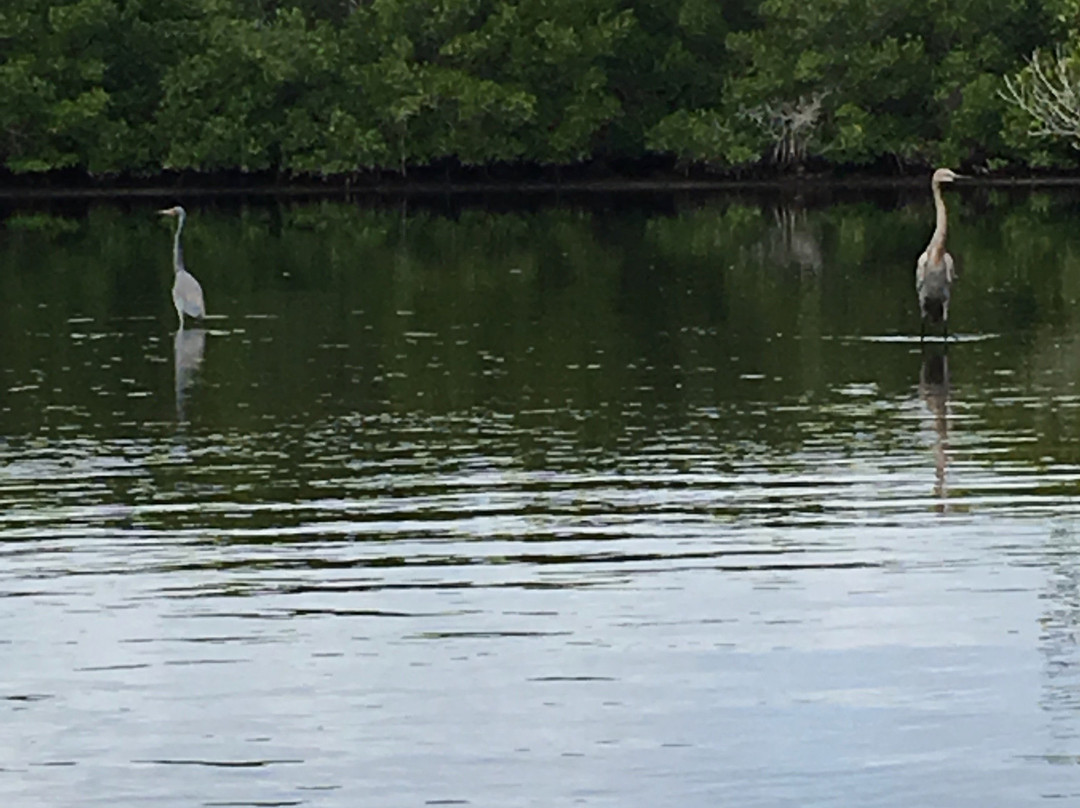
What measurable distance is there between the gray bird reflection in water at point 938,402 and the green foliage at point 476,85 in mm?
54096

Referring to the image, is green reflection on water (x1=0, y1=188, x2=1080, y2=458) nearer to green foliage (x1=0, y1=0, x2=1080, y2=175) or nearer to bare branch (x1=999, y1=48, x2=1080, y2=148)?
bare branch (x1=999, y1=48, x2=1080, y2=148)

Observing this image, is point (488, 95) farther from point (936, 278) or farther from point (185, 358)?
point (936, 278)

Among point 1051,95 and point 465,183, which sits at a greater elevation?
point 1051,95

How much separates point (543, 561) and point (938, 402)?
266 inches

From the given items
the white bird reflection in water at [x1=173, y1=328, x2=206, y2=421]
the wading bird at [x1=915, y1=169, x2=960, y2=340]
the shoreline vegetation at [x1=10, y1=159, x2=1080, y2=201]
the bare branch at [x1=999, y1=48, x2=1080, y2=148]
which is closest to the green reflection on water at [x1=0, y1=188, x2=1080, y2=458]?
the white bird reflection in water at [x1=173, y1=328, x2=206, y2=421]

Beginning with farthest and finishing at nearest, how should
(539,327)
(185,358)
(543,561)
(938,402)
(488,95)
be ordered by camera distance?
1. (488,95)
2. (539,327)
3. (185,358)
4. (938,402)
5. (543,561)

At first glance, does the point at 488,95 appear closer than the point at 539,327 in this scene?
No

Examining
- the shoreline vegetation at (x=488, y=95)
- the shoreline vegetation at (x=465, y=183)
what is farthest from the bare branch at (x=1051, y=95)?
the shoreline vegetation at (x=465, y=183)

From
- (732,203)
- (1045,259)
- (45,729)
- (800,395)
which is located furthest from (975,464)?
(732,203)

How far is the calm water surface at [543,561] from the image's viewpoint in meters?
8.09

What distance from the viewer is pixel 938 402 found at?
17.6 metres

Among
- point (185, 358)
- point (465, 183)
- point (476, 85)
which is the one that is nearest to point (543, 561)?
point (185, 358)

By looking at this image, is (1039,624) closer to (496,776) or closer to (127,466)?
(496,776)

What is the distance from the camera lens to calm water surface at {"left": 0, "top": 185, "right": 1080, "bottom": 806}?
809 cm
